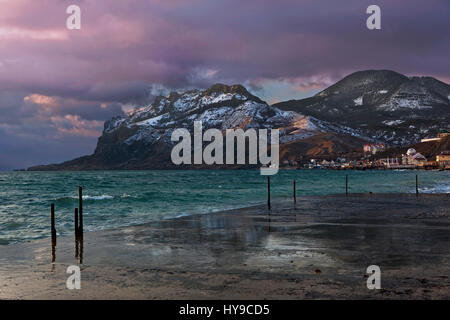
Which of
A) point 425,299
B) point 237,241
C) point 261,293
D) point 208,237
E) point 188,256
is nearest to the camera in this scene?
point 425,299

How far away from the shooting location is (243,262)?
576 inches

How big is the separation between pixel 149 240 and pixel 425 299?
13.0 metres

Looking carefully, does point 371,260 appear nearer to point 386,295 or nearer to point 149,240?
point 386,295

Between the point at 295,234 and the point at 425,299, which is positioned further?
the point at 295,234

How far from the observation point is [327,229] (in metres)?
22.8

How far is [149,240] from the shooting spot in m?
20.2

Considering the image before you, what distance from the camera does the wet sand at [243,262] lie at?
36.2 ft

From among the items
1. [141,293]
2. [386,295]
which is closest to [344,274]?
[386,295]

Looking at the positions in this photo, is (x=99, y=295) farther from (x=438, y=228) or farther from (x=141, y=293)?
(x=438, y=228)

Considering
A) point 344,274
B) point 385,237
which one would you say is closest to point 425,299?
point 344,274

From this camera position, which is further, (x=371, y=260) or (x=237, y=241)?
(x=237, y=241)

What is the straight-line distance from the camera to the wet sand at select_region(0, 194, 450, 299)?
11.0 metres

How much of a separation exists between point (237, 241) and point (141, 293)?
877 cm

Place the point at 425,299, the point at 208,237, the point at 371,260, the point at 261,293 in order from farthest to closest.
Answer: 1. the point at 208,237
2. the point at 371,260
3. the point at 261,293
4. the point at 425,299
